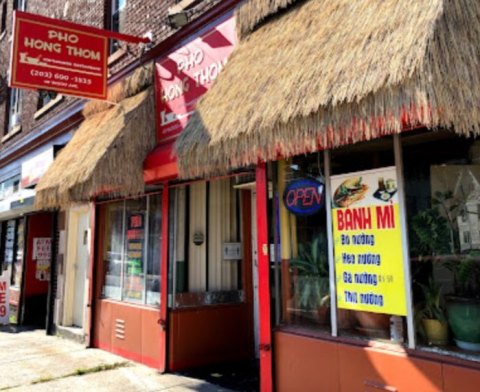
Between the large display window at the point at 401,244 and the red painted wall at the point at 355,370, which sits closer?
the red painted wall at the point at 355,370

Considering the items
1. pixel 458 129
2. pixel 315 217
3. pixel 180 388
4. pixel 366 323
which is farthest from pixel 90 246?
pixel 458 129

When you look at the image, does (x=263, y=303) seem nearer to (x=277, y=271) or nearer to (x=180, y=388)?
(x=277, y=271)

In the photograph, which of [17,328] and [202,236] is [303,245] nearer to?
[202,236]

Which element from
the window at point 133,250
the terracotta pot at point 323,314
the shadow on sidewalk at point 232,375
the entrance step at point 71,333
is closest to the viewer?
the terracotta pot at point 323,314

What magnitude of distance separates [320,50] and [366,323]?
8.12 ft

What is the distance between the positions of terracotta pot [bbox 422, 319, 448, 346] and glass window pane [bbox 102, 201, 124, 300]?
5.29m

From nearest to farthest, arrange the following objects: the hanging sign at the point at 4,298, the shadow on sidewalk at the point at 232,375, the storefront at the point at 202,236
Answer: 1. the shadow on sidewalk at the point at 232,375
2. the storefront at the point at 202,236
3. the hanging sign at the point at 4,298

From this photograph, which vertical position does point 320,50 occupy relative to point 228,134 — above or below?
above

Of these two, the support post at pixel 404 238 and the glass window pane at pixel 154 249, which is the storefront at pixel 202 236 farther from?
the support post at pixel 404 238

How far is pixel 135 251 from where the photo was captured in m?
7.57

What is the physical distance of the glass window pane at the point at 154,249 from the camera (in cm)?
696

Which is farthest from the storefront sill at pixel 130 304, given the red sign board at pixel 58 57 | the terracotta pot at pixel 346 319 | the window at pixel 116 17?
the window at pixel 116 17

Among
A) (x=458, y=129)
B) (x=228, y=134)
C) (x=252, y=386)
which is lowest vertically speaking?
(x=252, y=386)

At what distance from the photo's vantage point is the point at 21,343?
8.76 meters
